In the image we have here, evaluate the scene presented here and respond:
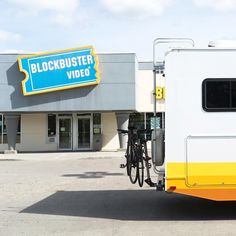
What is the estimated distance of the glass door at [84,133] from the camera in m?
30.4

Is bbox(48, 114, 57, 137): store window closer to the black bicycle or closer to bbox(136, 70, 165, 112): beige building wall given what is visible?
bbox(136, 70, 165, 112): beige building wall

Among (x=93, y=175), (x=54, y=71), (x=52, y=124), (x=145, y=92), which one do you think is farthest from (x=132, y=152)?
(x=145, y=92)

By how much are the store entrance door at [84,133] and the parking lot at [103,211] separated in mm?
16198

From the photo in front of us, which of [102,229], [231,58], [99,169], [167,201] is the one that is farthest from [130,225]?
[99,169]

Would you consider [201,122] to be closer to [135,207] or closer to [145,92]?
[135,207]

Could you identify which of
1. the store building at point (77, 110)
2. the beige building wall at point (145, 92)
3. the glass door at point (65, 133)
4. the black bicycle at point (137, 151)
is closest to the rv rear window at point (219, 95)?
the black bicycle at point (137, 151)

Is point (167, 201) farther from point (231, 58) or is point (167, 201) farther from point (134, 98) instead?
point (134, 98)

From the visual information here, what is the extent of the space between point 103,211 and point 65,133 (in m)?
21.7

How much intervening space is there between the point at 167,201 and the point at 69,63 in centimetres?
1827

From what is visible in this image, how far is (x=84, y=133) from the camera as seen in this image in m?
30.5

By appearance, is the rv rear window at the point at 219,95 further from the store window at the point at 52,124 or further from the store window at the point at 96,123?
the store window at the point at 52,124

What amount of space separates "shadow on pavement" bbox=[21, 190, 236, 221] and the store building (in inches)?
649

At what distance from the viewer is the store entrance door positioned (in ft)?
99.6

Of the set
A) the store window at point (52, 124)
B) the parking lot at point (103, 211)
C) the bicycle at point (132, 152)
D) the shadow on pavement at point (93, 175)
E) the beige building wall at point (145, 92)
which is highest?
the beige building wall at point (145, 92)
